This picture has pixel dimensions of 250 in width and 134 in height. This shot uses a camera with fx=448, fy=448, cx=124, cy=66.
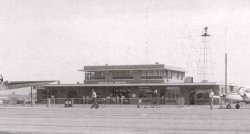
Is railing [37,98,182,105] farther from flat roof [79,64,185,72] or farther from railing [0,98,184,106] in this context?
flat roof [79,64,185,72]

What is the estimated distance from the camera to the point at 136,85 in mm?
69938

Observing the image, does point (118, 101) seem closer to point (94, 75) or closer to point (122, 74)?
point (122, 74)

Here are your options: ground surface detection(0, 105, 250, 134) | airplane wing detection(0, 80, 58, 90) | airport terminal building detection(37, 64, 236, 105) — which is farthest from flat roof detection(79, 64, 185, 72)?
ground surface detection(0, 105, 250, 134)

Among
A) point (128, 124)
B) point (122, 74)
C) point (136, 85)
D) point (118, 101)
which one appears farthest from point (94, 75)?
point (128, 124)

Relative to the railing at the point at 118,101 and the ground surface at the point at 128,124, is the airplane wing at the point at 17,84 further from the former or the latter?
the ground surface at the point at 128,124

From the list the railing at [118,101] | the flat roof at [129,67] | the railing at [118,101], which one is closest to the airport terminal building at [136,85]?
the flat roof at [129,67]

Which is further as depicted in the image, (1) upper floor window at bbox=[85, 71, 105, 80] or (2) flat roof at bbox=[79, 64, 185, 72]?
(1) upper floor window at bbox=[85, 71, 105, 80]

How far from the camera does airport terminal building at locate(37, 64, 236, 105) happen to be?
67688 millimetres

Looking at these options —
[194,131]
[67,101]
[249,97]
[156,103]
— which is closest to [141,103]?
[156,103]

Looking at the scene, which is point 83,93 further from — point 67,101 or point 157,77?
point 67,101

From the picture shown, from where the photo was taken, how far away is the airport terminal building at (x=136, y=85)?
67688 millimetres

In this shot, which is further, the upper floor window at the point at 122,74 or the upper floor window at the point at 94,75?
the upper floor window at the point at 94,75

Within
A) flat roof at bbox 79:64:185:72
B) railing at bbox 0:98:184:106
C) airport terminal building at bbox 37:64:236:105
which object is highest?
flat roof at bbox 79:64:185:72

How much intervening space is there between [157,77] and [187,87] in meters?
6.14
